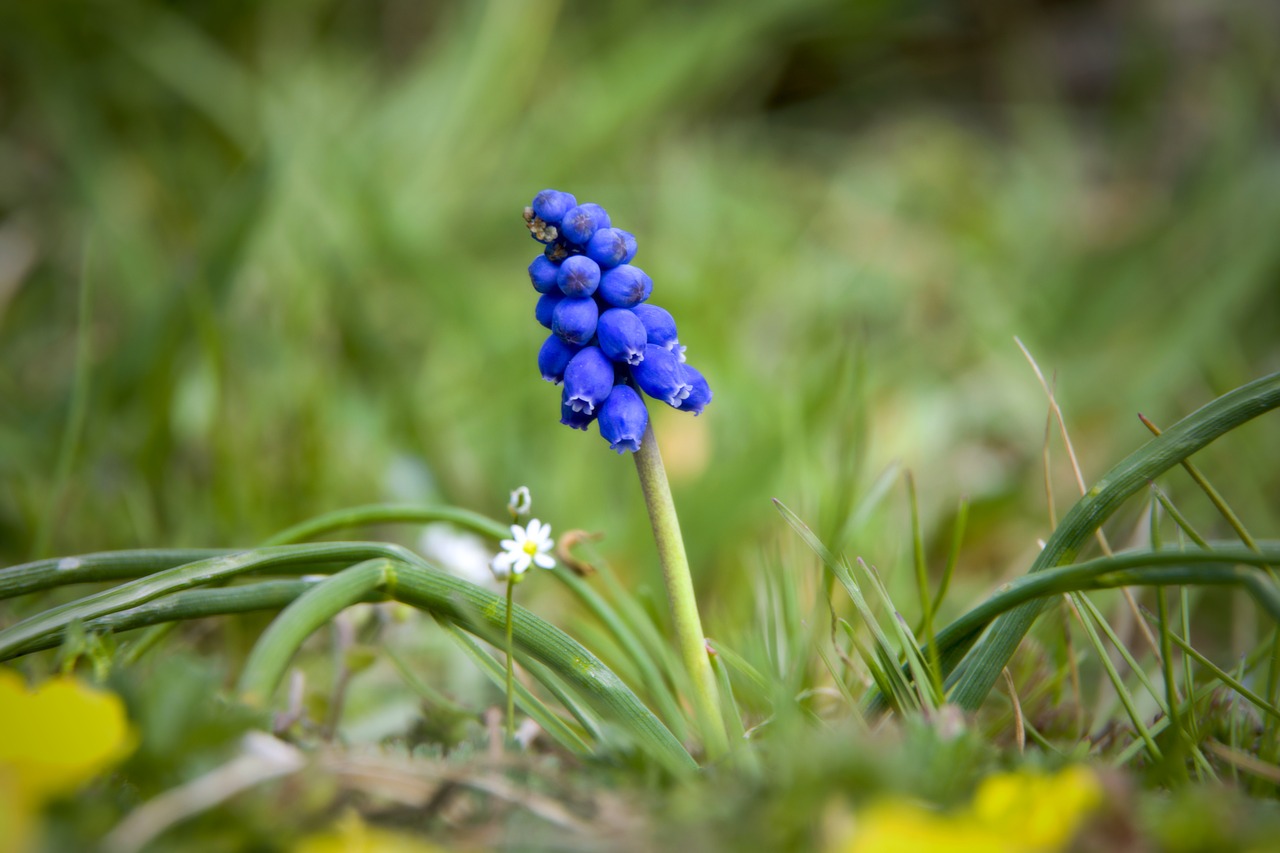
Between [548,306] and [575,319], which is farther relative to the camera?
[548,306]

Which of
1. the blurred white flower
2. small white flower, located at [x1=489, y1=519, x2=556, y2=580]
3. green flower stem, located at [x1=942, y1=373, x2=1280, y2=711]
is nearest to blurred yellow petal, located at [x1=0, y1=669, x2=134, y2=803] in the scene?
small white flower, located at [x1=489, y1=519, x2=556, y2=580]

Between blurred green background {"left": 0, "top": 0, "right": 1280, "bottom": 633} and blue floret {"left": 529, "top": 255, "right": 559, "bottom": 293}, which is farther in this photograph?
blurred green background {"left": 0, "top": 0, "right": 1280, "bottom": 633}

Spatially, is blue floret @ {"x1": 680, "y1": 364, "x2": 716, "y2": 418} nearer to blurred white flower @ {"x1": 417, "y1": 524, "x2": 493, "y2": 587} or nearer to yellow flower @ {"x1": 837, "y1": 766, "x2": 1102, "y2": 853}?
yellow flower @ {"x1": 837, "y1": 766, "x2": 1102, "y2": 853}

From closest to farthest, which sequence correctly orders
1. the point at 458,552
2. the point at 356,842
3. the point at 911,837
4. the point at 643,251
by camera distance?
the point at 911,837, the point at 356,842, the point at 458,552, the point at 643,251

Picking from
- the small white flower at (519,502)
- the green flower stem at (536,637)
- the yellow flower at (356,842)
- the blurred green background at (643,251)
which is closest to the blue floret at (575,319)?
the small white flower at (519,502)

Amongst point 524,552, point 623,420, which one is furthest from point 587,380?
point 524,552

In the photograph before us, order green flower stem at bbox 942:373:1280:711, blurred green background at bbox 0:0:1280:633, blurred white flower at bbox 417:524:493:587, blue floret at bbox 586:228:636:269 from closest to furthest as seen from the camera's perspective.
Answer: green flower stem at bbox 942:373:1280:711 < blue floret at bbox 586:228:636:269 < blurred white flower at bbox 417:524:493:587 < blurred green background at bbox 0:0:1280:633

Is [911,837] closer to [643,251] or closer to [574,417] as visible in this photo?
[574,417]
